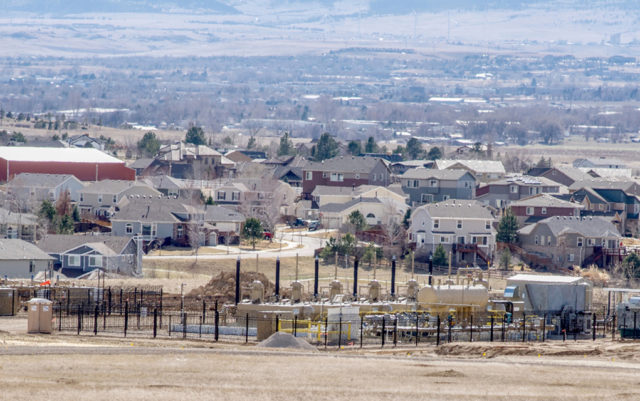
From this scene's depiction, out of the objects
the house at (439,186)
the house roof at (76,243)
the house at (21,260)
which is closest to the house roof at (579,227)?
the house at (439,186)

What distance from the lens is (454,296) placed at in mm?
54188

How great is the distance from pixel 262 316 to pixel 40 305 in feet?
25.8

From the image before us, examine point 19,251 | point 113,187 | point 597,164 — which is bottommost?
point 19,251

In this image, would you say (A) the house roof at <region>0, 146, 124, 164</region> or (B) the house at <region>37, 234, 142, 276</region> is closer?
(B) the house at <region>37, 234, 142, 276</region>

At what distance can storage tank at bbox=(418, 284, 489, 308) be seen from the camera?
178 ft

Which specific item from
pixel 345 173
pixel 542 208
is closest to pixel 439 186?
pixel 345 173

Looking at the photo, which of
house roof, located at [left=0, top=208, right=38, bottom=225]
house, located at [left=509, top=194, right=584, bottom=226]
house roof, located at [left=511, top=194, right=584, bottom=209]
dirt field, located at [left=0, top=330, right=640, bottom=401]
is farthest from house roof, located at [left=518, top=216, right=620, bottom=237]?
dirt field, located at [left=0, top=330, right=640, bottom=401]

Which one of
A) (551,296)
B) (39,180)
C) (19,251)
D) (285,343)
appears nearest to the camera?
(285,343)

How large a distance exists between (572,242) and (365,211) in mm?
16921

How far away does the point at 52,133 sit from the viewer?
587ft

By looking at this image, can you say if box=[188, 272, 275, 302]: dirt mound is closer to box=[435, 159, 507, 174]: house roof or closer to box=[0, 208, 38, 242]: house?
box=[0, 208, 38, 242]: house

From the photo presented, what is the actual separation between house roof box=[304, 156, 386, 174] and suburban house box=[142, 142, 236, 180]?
39.0ft

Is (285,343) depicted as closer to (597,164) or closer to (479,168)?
(479,168)

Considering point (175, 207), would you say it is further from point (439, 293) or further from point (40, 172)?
point (439, 293)
